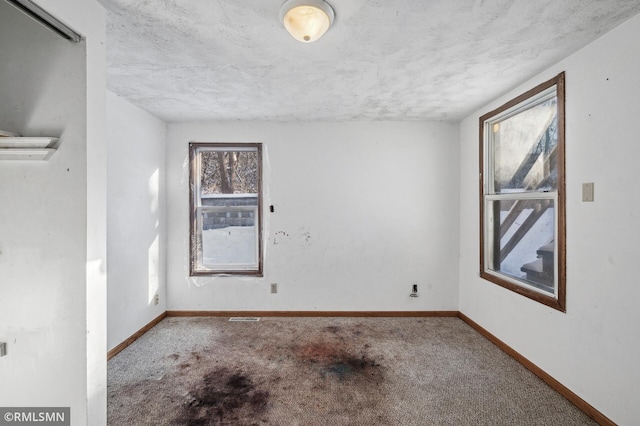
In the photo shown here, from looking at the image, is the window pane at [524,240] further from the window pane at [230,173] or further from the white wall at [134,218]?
the white wall at [134,218]

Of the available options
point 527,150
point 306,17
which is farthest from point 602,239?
point 306,17

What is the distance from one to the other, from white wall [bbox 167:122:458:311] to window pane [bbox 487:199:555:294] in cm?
65

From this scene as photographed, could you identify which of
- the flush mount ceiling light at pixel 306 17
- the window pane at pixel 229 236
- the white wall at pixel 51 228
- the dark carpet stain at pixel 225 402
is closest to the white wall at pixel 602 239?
the flush mount ceiling light at pixel 306 17

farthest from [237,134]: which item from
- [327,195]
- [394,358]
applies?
[394,358]

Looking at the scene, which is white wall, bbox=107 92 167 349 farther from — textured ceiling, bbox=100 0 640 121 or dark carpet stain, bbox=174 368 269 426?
dark carpet stain, bbox=174 368 269 426

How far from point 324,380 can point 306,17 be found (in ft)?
8.26

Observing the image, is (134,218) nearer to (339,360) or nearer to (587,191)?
(339,360)

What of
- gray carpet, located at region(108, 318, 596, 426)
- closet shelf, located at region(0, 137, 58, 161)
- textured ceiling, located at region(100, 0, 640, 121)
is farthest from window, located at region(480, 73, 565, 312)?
closet shelf, located at region(0, 137, 58, 161)

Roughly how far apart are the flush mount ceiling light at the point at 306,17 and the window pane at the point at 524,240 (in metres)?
2.23

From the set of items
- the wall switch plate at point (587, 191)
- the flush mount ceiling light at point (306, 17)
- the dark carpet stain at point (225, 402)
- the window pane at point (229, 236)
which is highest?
the flush mount ceiling light at point (306, 17)

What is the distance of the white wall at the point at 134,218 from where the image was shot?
2643mm

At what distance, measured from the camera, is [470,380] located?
227cm

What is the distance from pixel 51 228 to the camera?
1.41 m

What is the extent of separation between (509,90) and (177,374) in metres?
3.92
